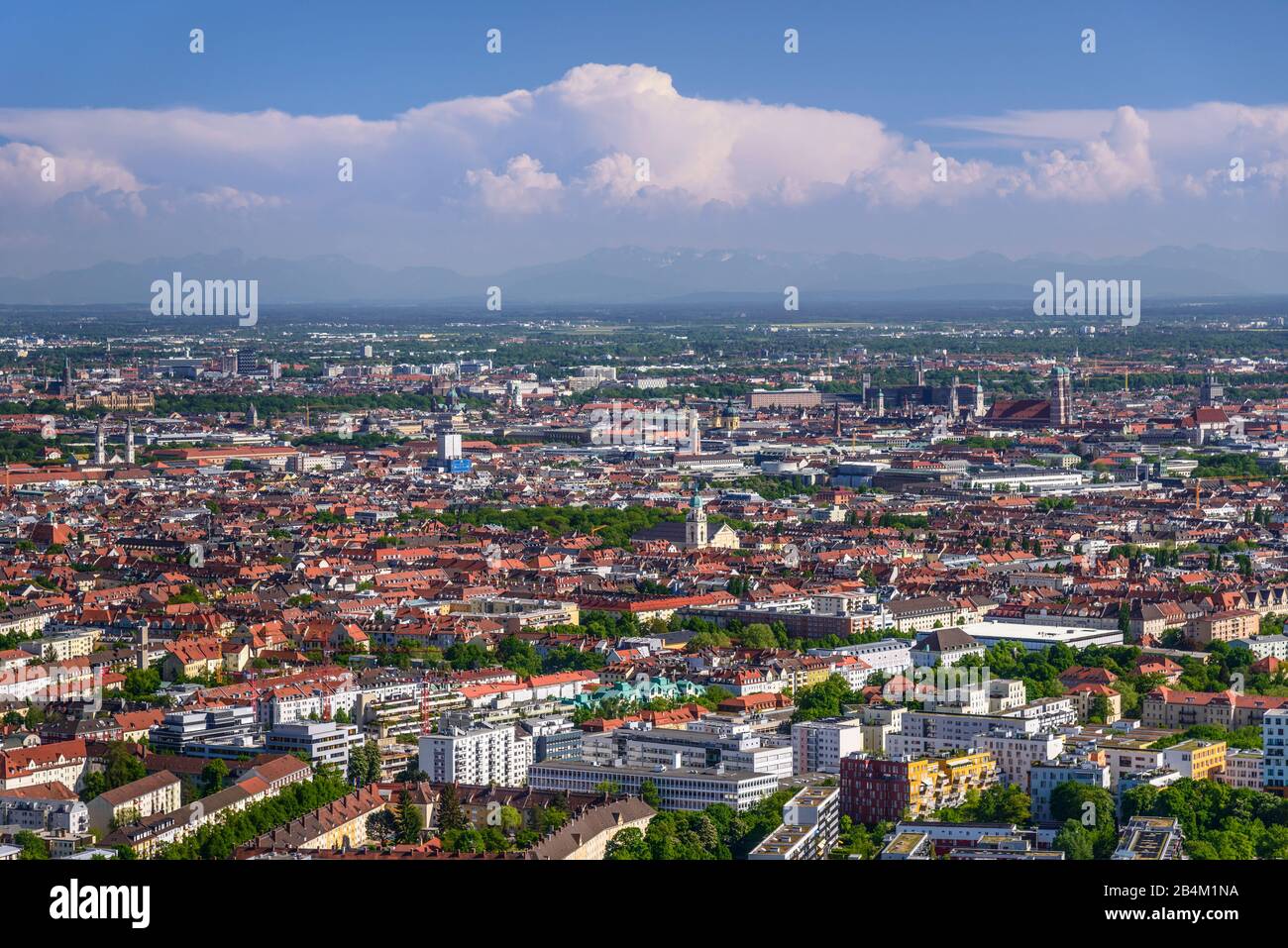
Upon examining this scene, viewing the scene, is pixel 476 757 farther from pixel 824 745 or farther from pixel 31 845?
pixel 31 845

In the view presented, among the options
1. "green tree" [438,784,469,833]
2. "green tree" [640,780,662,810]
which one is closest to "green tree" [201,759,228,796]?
"green tree" [438,784,469,833]

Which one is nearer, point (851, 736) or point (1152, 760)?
point (1152, 760)

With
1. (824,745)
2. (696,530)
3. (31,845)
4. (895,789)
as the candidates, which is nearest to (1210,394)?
(696,530)

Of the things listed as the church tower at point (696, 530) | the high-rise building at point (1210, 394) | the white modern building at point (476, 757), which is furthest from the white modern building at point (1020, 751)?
the high-rise building at point (1210, 394)

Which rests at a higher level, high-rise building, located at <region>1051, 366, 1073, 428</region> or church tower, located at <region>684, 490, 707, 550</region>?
high-rise building, located at <region>1051, 366, 1073, 428</region>

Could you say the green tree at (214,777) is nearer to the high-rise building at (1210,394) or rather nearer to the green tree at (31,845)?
the green tree at (31,845)

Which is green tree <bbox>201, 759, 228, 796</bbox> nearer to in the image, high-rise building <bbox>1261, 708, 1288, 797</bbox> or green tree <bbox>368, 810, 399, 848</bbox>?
green tree <bbox>368, 810, 399, 848</bbox>

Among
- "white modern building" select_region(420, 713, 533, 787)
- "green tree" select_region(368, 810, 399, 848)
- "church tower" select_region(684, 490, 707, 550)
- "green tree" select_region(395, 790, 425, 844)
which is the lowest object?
"church tower" select_region(684, 490, 707, 550)

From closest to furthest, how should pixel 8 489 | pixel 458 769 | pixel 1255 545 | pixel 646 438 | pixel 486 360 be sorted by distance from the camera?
pixel 458 769 → pixel 1255 545 → pixel 8 489 → pixel 646 438 → pixel 486 360
